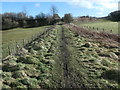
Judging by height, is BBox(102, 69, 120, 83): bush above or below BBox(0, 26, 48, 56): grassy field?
below

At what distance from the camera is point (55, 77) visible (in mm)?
10445

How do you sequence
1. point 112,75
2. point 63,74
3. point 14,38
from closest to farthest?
point 112,75 < point 63,74 < point 14,38

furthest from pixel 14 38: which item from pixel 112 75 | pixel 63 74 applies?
pixel 112 75

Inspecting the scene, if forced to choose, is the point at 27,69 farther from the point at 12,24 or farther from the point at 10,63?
the point at 12,24

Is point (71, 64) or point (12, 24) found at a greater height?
point (12, 24)

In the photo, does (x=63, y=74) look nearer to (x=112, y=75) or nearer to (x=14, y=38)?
(x=112, y=75)

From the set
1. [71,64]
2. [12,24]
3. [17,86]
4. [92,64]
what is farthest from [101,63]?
[12,24]

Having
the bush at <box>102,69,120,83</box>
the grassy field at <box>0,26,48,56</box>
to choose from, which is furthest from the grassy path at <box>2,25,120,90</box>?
the grassy field at <box>0,26,48,56</box>

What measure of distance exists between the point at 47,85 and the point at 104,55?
8.07 meters

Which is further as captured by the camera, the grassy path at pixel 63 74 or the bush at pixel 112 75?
the bush at pixel 112 75

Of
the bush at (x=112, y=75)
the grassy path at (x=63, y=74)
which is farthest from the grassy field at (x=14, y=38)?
the bush at (x=112, y=75)

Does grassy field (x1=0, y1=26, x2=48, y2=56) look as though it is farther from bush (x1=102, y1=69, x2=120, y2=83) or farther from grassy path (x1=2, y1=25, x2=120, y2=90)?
bush (x1=102, y1=69, x2=120, y2=83)

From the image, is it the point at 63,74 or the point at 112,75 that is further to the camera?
the point at 63,74

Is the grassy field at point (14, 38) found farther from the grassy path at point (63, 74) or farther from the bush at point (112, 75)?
the bush at point (112, 75)
